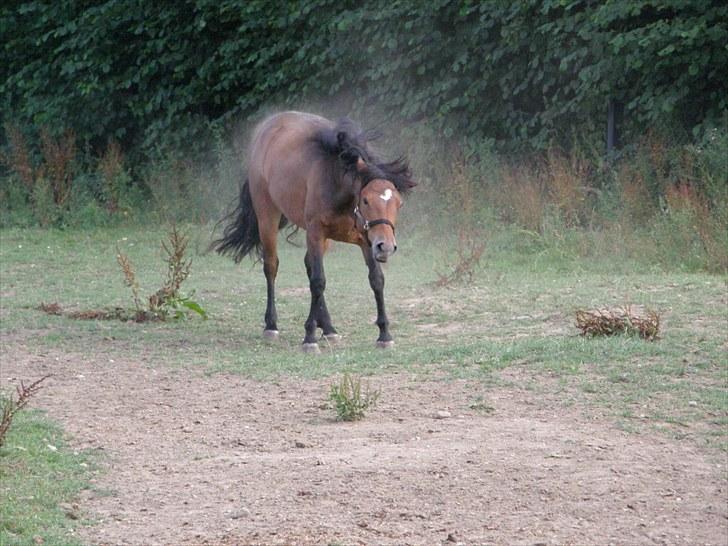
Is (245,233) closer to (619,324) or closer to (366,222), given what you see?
(366,222)

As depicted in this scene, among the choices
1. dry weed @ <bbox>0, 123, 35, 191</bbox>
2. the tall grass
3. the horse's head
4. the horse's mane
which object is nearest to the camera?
the horse's head

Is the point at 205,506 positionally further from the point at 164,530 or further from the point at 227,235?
the point at 227,235

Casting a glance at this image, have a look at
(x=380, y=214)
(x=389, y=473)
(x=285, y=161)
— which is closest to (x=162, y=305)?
(x=285, y=161)

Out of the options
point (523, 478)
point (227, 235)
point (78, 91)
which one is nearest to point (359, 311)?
point (227, 235)

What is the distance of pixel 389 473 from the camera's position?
233 inches

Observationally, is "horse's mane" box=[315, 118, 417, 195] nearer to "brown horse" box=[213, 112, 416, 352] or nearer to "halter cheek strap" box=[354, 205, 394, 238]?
"brown horse" box=[213, 112, 416, 352]

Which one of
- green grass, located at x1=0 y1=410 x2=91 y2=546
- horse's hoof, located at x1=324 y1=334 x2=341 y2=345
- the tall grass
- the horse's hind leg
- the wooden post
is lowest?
green grass, located at x1=0 y1=410 x2=91 y2=546

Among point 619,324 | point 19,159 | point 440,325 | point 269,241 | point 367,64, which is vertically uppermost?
point 367,64

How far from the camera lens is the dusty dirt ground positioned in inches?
210

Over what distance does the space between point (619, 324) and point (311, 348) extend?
240 centimetres

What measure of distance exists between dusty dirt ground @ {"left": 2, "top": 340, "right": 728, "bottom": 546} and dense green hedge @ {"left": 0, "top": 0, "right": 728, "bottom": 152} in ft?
28.5

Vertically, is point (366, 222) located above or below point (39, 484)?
above

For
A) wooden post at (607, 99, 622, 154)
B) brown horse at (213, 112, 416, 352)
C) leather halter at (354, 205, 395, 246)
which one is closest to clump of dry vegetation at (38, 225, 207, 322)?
brown horse at (213, 112, 416, 352)

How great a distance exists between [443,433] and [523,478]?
947 millimetres
